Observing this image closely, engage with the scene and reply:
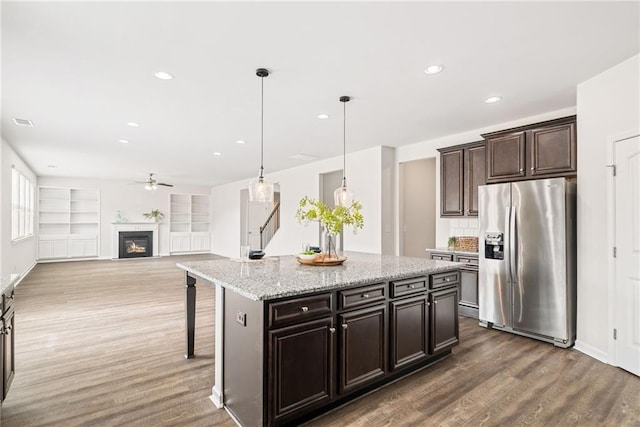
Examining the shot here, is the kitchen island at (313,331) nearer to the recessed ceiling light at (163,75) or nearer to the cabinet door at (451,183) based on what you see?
the recessed ceiling light at (163,75)

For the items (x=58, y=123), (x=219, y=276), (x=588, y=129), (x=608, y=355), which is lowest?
(x=608, y=355)

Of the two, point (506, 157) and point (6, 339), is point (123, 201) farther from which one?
point (506, 157)

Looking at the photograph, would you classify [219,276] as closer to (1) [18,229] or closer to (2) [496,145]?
(2) [496,145]

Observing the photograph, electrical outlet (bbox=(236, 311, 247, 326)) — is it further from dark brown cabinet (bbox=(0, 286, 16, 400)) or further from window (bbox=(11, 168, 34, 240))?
window (bbox=(11, 168, 34, 240))

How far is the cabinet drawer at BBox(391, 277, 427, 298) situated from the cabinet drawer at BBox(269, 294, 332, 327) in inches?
26.3

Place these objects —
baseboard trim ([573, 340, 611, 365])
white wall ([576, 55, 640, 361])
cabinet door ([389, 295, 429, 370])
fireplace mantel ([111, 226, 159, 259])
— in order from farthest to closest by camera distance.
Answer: fireplace mantel ([111, 226, 159, 259]), baseboard trim ([573, 340, 611, 365]), white wall ([576, 55, 640, 361]), cabinet door ([389, 295, 429, 370])

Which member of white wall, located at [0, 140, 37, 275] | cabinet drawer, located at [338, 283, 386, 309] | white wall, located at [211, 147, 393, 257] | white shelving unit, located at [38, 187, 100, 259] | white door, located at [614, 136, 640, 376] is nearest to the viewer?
cabinet drawer, located at [338, 283, 386, 309]

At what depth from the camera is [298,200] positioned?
802 centimetres

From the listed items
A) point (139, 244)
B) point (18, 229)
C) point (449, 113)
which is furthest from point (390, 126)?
point (139, 244)

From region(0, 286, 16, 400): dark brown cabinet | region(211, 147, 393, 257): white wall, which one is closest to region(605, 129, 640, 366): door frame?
region(211, 147, 393, 257): white wall

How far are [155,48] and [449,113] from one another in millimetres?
3327

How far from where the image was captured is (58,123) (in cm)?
458

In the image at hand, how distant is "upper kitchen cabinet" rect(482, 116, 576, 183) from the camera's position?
3576mm

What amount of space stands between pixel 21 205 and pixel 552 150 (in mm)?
10094
